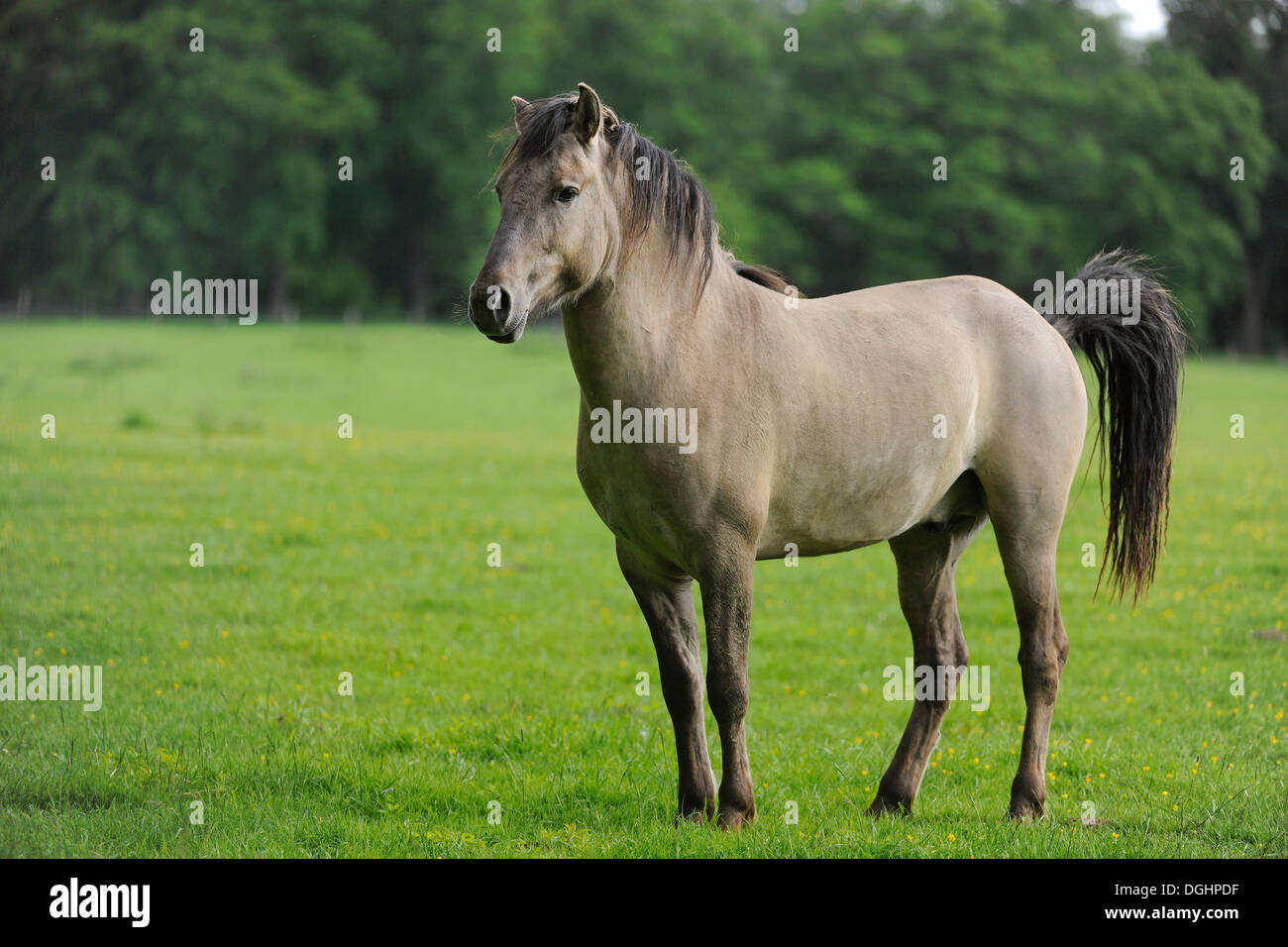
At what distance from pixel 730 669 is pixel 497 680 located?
3432mm

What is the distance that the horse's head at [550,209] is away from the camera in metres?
4.39

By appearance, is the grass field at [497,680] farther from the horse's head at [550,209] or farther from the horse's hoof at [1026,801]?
the horse's head at [550,209]

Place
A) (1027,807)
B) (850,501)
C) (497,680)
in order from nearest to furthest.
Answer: (850,501) → (1027,807) → (497,680)

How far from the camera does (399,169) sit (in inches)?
2173

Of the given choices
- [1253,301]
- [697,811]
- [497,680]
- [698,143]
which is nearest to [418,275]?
[698,143]

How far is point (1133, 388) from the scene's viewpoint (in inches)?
252

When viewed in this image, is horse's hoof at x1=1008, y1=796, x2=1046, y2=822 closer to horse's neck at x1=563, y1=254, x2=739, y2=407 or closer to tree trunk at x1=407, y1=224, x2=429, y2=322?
horse's neck at x1=563, y1=254, x2=739, y2=407

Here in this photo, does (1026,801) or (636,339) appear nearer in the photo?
(636,339)

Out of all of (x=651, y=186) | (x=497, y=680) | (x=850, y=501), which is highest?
(x=651, y=186)

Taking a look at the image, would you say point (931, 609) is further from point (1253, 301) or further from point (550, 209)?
point (1253, 301)

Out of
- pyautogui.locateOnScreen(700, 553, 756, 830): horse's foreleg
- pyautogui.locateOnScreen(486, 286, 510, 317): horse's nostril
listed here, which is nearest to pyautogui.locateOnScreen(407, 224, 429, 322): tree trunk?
pyautogui.locateOnScreen(700, 553, 756, 830): horse's foreleg

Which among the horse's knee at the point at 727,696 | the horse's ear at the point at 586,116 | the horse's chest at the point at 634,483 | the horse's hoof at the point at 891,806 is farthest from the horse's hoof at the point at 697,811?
the horse's ear at the point at 586,116

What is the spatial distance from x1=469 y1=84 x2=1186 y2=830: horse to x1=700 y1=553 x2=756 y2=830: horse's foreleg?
0.01 metres
